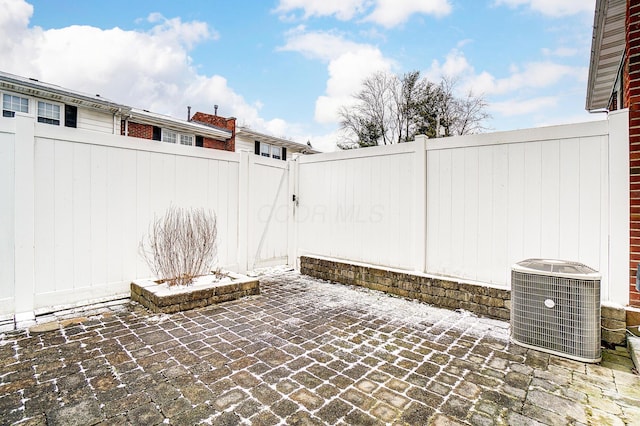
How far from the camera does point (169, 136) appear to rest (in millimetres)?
12789

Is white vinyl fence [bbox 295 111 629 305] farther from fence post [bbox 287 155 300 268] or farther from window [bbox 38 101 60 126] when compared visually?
window [bbox 38 101 60 126]

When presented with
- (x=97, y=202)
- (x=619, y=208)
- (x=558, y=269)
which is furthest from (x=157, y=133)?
(x=619, y=208)

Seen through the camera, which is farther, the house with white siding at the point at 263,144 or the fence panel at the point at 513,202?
the house with white siding at the point at 263,144

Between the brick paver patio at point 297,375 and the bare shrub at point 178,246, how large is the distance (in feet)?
2.80

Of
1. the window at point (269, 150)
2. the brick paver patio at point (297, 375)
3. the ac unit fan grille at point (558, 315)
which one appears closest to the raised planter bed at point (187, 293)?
the brick paver patio at point (297, 375)

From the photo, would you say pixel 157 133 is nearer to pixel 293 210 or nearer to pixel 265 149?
pixel 265 149

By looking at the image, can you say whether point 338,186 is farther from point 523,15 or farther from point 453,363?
point 523,15

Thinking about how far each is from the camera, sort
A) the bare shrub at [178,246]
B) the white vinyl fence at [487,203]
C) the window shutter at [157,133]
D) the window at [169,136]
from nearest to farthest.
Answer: the white vinyl fence at [487,203] → the bare shrub at [178,246] → the window shutter at [157,133] → the window at [169,136]

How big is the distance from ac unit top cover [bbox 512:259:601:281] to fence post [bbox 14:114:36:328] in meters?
5.41

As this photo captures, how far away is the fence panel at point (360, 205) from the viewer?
4926mm

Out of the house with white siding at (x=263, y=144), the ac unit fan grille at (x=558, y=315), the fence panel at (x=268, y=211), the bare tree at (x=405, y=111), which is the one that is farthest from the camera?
the bare tree at (x=405, y=111)

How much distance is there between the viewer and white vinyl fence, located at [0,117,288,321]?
369 centimetres

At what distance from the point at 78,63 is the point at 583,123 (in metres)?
14.3

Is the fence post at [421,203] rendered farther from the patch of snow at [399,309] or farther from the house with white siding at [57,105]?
the house with white siding at [57,105]
